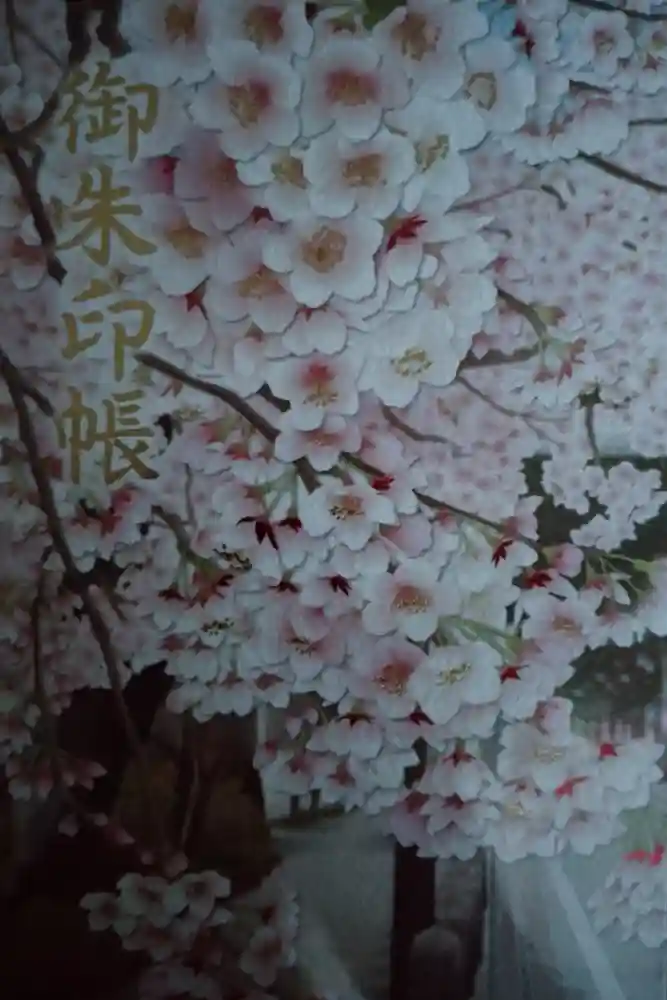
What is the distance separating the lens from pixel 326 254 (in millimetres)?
1052

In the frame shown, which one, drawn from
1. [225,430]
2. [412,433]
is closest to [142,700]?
[225,430]

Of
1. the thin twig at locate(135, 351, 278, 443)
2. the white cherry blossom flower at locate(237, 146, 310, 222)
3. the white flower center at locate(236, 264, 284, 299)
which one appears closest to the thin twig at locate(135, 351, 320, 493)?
the thin twig at locate(135, 351, 278, 443)

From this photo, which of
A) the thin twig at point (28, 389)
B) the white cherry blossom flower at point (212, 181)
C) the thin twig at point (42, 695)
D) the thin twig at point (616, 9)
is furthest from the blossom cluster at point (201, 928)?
the thin twig at point (616, 9)

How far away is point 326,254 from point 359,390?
0.53ft

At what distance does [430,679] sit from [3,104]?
33.0 inches

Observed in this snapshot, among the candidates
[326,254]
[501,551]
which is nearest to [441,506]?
[501,551]

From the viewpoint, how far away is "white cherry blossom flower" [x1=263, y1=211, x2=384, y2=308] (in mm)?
1049

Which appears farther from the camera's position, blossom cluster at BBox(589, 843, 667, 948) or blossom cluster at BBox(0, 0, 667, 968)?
blossom cluster at BBox(589, 843, 667, 948)


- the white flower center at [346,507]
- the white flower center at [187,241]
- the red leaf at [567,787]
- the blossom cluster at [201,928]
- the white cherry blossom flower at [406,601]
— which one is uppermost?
the white flower center at [187,241]

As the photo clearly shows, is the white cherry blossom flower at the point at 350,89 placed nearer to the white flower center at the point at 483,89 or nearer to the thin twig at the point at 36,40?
the white flower center at the point at 483,89

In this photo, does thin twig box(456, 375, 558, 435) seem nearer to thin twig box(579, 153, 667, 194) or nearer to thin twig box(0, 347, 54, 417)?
thin twig box(579, 153, 667, 194)

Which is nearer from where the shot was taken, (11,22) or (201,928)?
(11,22)

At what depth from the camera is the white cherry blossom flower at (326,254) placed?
1.05 m

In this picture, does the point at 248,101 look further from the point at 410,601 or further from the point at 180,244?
the point at 410,601
